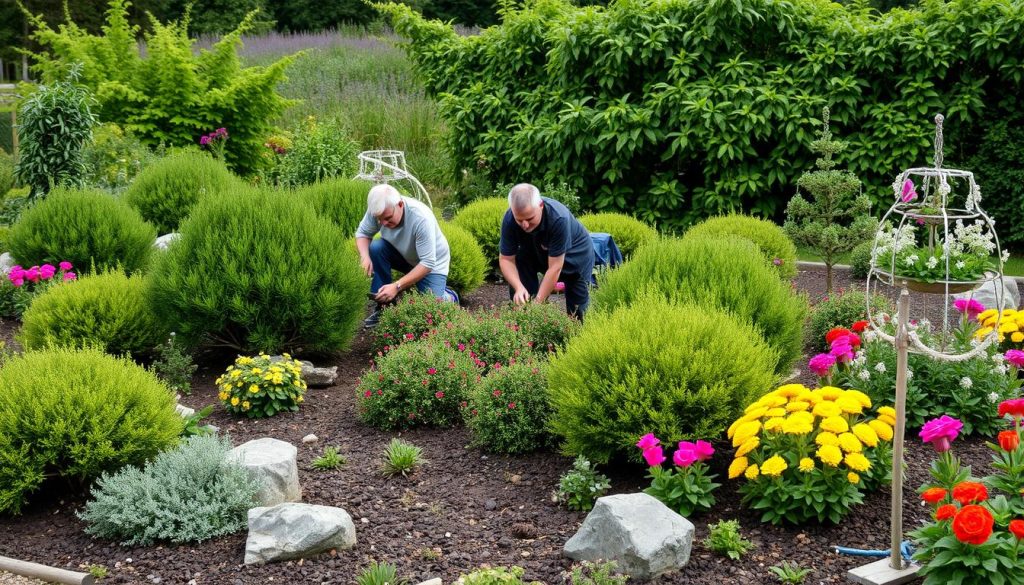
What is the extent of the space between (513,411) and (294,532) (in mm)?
1351

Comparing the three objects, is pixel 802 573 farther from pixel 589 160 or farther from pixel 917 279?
pixel 589 160

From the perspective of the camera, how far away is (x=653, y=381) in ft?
13.2

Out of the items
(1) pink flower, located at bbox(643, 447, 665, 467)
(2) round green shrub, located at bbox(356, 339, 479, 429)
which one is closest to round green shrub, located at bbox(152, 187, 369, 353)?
(2) round green shrub, located at bbox(356, 339, 479, 429)

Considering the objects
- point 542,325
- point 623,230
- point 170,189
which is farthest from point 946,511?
point 170,189

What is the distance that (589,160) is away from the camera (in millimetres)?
10453

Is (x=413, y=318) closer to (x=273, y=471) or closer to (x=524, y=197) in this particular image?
(x=524, y=197)

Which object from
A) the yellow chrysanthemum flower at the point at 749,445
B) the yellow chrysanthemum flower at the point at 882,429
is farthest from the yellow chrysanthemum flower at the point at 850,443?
the yellow chrysanthemum flower at the point at 749,445

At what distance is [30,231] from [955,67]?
8.75 meters

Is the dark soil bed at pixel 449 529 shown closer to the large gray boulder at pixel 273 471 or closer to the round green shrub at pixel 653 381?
the large gray boulder at pixel 273 471

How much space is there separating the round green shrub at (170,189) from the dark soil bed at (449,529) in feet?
15.3

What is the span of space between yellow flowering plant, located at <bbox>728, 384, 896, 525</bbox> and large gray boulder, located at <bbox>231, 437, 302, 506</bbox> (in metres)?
1.95

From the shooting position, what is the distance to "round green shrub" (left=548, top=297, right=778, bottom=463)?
13.2 feet

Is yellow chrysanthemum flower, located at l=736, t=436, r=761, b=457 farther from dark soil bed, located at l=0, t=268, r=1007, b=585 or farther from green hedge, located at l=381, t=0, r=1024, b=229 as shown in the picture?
green hedge, located at l=381, t=0, r=1024, b=229

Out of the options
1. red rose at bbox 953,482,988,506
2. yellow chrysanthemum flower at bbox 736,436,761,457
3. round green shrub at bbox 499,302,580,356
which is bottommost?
round green shrub at bbox 499,302,580,356
